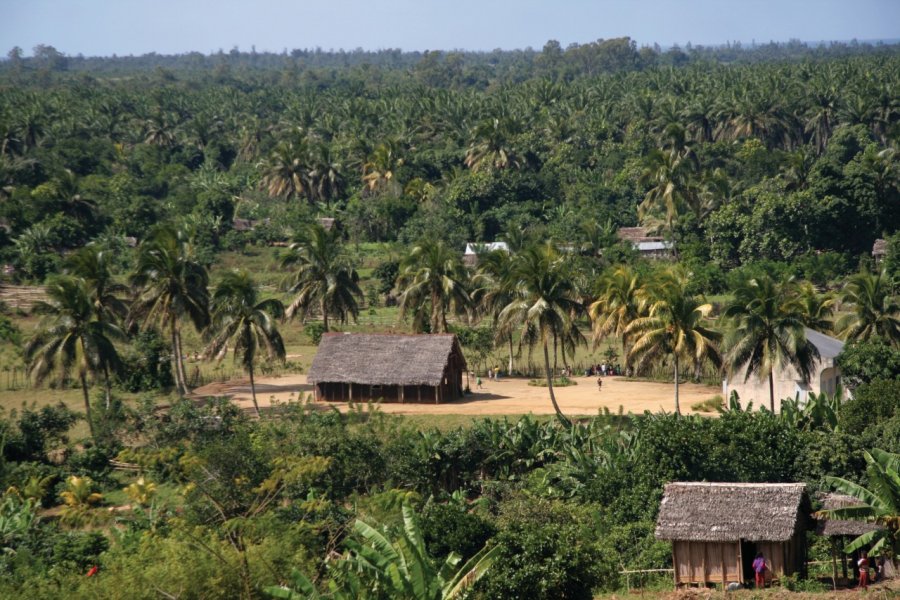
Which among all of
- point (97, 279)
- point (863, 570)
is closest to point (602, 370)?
point (97, 279)

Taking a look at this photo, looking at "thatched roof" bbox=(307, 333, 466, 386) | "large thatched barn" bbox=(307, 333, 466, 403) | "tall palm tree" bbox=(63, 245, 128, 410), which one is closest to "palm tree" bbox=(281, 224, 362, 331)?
"large thatched barn" bbox=(307, 333, 466, 403)

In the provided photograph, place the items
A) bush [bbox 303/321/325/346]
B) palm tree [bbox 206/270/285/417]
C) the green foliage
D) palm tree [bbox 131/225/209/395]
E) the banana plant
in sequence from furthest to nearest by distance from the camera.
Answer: bush [bbox 303/321/325/346]
palm tree [bbox 131/225/209/395]
palm tree [bbox 206/270/285/417]
the green foliage
the banana plant

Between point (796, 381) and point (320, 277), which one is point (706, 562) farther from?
point (320, 277)

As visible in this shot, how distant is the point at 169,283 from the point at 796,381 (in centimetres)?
2187

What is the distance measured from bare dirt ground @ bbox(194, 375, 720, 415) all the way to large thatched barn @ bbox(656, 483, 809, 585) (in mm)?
12831

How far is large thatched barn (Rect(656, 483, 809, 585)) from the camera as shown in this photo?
82.5 ft

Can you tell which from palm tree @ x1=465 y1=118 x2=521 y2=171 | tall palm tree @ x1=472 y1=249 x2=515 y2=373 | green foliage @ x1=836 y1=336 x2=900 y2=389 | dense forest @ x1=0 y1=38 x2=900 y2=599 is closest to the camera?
dense forest @ x1=0 y1=38 x2=900 y2=599

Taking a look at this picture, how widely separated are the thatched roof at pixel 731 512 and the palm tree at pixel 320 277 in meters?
26.3

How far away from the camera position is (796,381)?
3794cm

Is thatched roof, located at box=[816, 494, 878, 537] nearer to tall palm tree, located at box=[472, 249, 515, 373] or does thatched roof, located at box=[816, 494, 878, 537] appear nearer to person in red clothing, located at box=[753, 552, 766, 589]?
person in red clothing, located at box=[753, 552, 766, 589]

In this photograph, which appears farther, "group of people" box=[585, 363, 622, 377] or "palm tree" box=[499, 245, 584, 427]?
"group of people" box=[585, 363, 622, 377]

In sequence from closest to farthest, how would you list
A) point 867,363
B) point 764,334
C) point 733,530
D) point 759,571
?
1. point 759,571
2. point 733,530
3. point 764,334
4. point 867,363

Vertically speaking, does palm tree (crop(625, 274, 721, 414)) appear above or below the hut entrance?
above

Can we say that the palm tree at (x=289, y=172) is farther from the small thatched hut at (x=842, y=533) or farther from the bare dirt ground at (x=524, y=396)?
the small thatched hut at (x=842, y=533)
